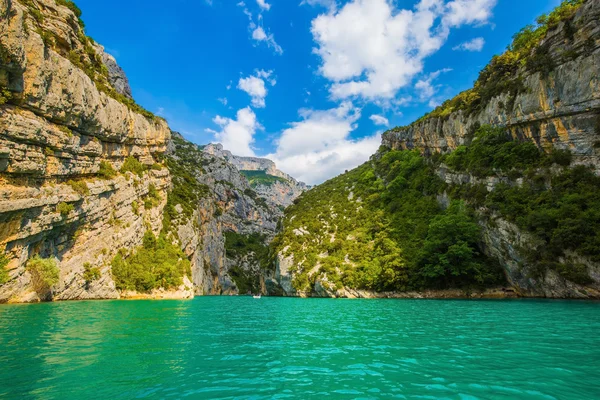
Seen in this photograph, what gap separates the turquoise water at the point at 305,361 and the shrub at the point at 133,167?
143ft

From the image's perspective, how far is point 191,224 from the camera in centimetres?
7938

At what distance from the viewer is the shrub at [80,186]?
38881 millimetres

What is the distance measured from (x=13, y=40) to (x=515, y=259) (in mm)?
56797

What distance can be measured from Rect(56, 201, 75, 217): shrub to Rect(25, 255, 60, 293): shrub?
5.29 m

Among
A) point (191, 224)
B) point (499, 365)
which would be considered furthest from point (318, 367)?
point (191, 224)

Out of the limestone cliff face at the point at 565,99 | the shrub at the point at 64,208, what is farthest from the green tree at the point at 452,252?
the shrub at the point at 64,208

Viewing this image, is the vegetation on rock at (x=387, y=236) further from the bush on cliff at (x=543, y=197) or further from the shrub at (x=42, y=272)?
the shrub at (x=42, y=272)

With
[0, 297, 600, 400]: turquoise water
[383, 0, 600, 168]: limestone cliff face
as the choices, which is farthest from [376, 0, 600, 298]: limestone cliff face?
[0, 297, 600, 400]: turquoise water

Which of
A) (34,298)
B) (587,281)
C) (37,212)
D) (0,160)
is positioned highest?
(0,160)

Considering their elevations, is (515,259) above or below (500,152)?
below

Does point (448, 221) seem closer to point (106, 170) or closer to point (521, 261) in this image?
point (521, 261)

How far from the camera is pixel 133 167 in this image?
191ft

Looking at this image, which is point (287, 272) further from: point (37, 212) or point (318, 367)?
point (318, 367)

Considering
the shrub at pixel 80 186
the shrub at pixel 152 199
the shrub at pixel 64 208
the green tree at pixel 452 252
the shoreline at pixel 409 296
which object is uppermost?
the shrub at pixel 152 199
